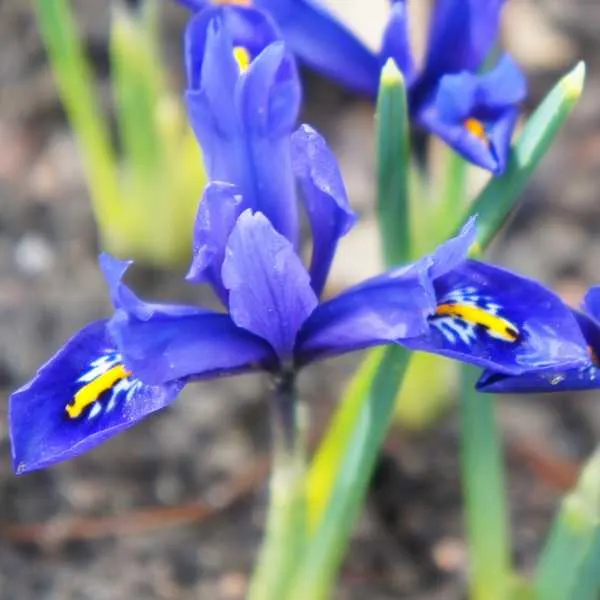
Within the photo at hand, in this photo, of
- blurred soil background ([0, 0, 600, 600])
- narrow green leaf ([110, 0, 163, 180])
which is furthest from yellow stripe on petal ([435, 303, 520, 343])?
narrow green leaf ([110, 0, 163, 180])

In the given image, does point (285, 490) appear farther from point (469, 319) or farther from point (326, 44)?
point (326, 44)

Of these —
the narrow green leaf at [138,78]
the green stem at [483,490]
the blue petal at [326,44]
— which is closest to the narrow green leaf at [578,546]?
the green stem at [483,490]

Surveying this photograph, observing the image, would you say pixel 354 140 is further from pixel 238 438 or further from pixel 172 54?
pixel 238 438

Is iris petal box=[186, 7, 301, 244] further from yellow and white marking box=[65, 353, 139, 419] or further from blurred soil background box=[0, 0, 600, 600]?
blurred soil background box=[0, 0, 600, 600]

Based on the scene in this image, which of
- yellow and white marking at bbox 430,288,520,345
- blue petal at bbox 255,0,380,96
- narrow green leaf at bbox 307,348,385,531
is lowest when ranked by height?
narrow green leaf at bbox 307,348,385,531

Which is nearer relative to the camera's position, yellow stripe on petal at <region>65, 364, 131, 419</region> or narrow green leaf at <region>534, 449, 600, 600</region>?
yellow stripe on petal at <region>65, 364, 131, 419</region>

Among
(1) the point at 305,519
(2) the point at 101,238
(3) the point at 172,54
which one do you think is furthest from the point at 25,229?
(1) the point at 305,519

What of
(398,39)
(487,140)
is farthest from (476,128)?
(398,39)
